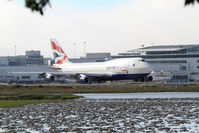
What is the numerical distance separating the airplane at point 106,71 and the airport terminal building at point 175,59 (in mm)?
37024

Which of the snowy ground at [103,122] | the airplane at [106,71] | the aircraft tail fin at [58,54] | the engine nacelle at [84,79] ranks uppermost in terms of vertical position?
the aircraft tail fin at [58,54]

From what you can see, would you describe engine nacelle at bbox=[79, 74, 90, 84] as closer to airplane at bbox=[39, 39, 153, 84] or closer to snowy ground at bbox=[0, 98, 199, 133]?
airplane at bbox=[39, 39, 153, 84]

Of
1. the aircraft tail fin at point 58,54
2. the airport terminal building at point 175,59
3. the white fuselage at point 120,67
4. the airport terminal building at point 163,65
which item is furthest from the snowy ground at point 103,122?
the airport terminal building at point 175,59

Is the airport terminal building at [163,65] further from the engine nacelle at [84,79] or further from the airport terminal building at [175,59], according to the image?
the engine nacelle at [84,79]

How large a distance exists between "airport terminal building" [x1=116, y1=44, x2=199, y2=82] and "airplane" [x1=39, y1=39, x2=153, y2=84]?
3702 centimetres

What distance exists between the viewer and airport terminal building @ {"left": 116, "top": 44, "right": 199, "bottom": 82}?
157 meters

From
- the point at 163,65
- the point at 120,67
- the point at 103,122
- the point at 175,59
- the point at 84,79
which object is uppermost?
the point at 175,59

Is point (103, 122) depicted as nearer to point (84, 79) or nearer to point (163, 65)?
point (84, 79)

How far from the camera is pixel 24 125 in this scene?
34.7m

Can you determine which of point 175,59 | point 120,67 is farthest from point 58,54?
point 175,59

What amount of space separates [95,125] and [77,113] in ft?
35.3

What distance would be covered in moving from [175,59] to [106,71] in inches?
2792

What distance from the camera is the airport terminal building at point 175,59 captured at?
157 m

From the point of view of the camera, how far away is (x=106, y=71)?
113250mm
